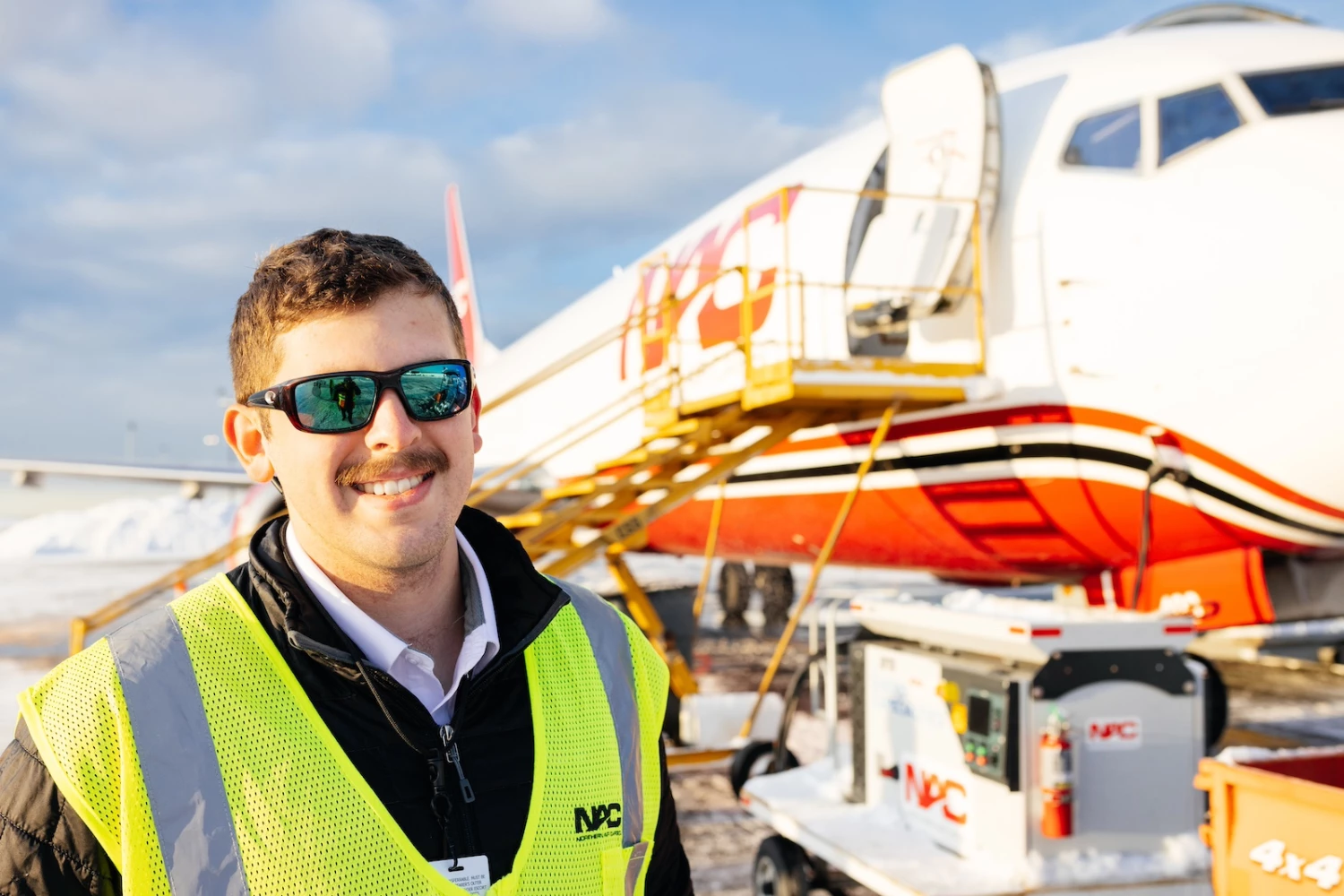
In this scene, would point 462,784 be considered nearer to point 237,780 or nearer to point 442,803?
point 442,803

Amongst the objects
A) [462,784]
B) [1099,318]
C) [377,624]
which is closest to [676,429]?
[1099,318]

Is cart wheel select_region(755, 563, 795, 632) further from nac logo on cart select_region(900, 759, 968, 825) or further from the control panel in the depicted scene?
the control panel

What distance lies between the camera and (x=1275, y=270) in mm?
5082

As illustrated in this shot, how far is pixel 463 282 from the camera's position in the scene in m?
24.0

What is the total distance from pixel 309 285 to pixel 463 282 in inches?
904

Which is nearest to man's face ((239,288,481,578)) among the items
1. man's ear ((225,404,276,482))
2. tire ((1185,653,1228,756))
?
man's ear ((225,404,276,482))

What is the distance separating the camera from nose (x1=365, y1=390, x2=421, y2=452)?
169 cm

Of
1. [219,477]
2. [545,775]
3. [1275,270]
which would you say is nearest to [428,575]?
[545,775]

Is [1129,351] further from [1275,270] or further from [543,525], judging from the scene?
[543,525]

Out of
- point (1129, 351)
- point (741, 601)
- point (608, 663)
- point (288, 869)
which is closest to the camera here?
point (288, 869)

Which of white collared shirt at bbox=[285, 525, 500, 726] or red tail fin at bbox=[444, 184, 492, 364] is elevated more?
red tail fin at bbox=[444, 184, 492, 364]

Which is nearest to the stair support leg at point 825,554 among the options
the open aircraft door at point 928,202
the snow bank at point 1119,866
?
the open aircraft door at point 928,202

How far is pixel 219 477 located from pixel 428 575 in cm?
1947

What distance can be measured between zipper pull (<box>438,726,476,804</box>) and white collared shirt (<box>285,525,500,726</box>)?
0.18ft
